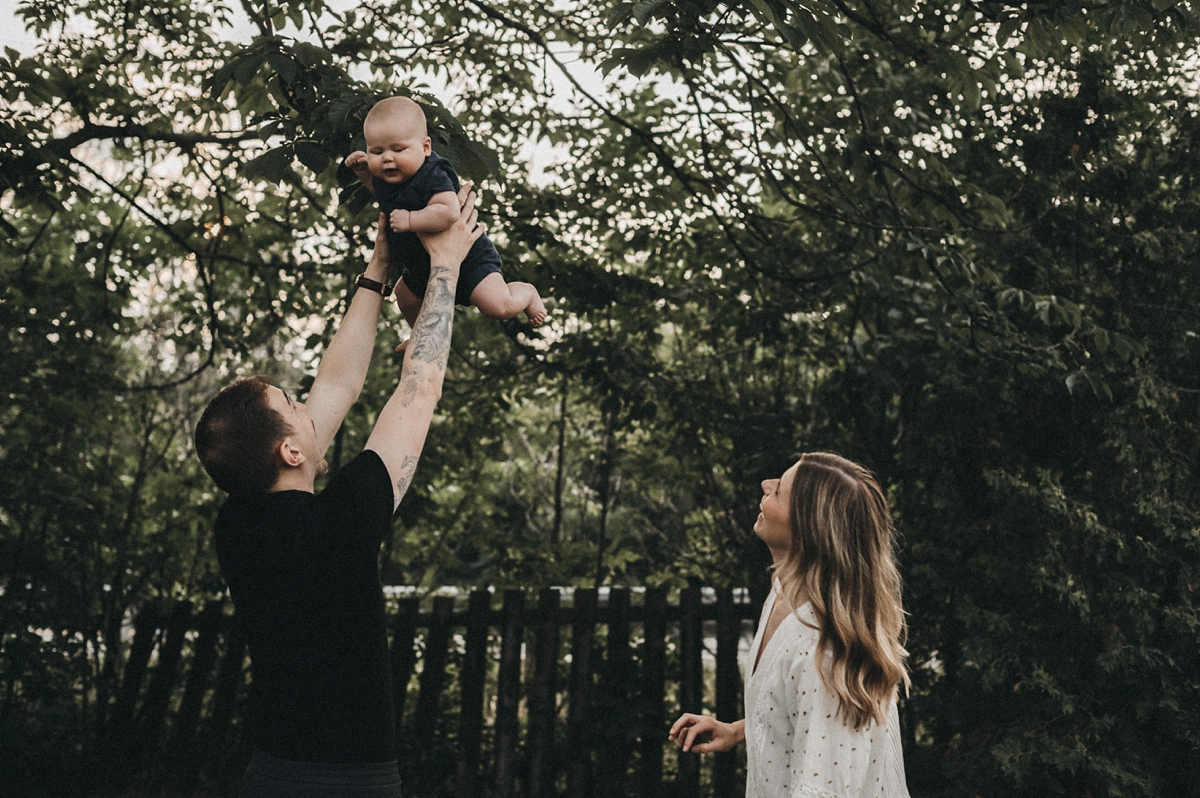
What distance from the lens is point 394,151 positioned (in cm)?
217

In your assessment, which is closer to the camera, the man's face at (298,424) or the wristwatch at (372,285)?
the man's face at (298,424)

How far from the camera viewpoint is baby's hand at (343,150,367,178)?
88.1 inches

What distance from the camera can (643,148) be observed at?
216 inches

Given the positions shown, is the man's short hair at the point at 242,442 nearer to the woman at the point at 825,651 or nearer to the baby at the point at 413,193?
the baby at the point at 413,193

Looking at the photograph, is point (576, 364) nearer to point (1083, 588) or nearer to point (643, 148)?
point (643, 148)

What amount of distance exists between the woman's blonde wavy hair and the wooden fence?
8.08 feet

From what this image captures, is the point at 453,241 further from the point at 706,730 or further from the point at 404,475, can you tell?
the point at 706,730

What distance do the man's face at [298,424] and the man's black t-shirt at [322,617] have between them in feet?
0.47

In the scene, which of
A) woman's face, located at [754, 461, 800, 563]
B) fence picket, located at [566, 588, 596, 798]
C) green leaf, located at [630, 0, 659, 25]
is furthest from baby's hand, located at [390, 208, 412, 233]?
fence picket, located at [566, 588, 596, 798]

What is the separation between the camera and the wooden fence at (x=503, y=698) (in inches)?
185

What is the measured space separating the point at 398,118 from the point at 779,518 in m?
1.53

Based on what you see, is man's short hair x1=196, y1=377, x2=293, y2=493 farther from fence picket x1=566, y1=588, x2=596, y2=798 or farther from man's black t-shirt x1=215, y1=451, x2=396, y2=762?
fence picket x1=566, y1=588, x2=596, y2=798

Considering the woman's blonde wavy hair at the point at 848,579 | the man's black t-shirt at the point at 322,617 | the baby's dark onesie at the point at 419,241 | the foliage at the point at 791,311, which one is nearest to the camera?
the man's black t-shirt at the point at 322,617

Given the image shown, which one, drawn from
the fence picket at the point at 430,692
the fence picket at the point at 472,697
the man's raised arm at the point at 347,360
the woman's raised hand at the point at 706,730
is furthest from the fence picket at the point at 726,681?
the man's raised arm at the point at 347,360
